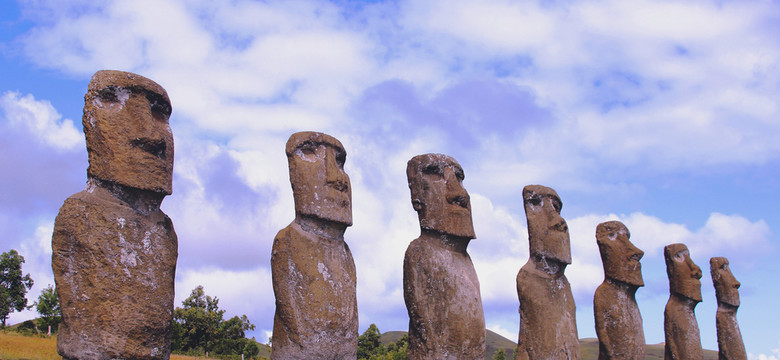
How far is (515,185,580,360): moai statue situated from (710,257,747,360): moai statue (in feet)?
23.0

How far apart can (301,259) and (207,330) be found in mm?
15650

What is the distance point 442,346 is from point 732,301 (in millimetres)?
10837

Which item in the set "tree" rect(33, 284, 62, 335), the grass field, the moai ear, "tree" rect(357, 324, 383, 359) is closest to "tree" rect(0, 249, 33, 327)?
"tree" rect(33, 284, 62, 335)

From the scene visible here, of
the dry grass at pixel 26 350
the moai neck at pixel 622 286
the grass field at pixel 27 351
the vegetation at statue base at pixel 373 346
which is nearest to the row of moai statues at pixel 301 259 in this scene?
the moai neck at pixel 622 286

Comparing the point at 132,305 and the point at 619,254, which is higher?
the point at 619,254

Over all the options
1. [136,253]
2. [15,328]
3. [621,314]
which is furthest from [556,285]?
[15,328]

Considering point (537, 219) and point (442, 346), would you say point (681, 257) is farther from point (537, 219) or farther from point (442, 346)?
point (442, 346)

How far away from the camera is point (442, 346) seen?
9.97 m

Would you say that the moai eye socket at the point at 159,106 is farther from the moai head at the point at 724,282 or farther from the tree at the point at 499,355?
the tree at the point at 499,355

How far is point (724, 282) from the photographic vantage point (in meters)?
17.7

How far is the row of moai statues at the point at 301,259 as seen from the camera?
7414mm

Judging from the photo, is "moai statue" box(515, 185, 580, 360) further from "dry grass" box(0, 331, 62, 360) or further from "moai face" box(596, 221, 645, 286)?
"dry grass" box(0, 331, 62, 360)

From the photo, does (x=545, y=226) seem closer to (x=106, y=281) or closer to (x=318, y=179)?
(x=318, y=179)

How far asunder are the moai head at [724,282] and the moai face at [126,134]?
1459 centimetres
